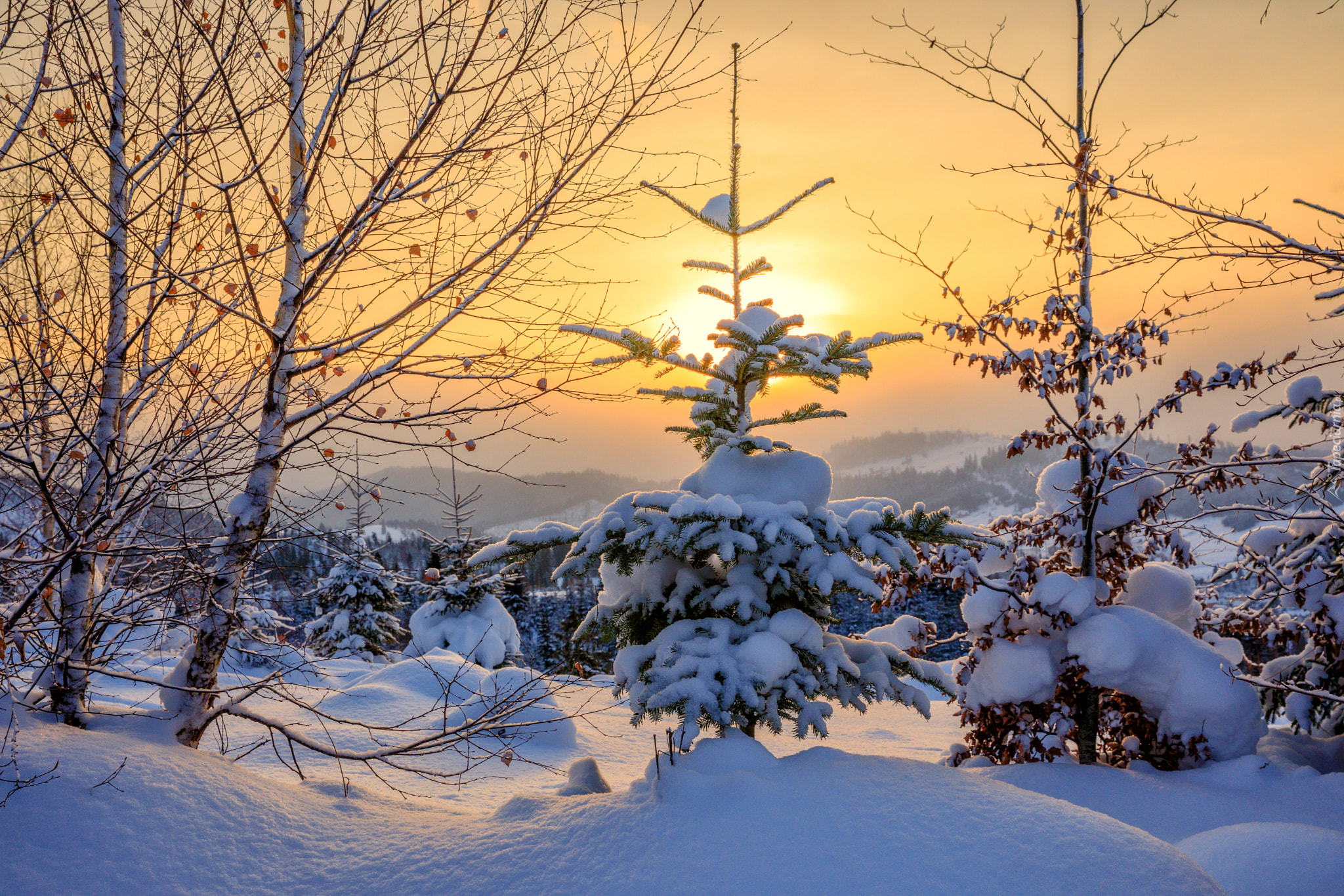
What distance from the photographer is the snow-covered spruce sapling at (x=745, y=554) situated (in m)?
4.05

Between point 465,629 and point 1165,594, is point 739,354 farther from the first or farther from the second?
point 465,629

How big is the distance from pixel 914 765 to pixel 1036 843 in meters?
0.87

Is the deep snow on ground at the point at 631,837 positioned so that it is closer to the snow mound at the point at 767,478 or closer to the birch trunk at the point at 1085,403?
the snow mound at the point at 767,478

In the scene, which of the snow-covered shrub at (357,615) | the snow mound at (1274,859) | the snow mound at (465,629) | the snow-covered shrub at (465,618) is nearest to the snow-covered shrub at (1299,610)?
Answer: the snow mound at (1274,859)

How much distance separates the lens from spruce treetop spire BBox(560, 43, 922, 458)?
4504 millimetres

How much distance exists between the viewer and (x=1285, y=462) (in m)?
4.65

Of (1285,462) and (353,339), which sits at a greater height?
(353,339)

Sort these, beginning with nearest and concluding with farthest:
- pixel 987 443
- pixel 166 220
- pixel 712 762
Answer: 1. pixel 712 762
2. pixel 166 220
3. pixel 987 443

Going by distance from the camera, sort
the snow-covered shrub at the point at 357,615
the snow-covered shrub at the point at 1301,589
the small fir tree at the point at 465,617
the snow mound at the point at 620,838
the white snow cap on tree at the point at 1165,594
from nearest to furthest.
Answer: the snow mound at the point at 620,838 < the snow-covered shrub at the point at 1301,589 < the white snow cap on tree at the point at 1165,594 < the small fir tree at the point at 465,617 < the snow-covered shrub at the point at 357,615

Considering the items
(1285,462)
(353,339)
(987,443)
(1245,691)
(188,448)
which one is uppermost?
(987,443)

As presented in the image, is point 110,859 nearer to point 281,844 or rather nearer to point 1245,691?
point 281,844

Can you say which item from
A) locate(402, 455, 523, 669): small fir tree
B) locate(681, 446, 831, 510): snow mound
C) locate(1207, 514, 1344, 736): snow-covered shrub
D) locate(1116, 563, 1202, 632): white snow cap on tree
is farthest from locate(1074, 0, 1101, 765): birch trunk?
locate(402, 455, 523, 669): small fir tree

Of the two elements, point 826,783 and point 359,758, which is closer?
point 826,783

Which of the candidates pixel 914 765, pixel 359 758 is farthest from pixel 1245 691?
pixel 359 758
